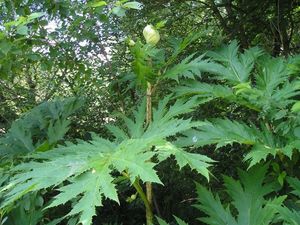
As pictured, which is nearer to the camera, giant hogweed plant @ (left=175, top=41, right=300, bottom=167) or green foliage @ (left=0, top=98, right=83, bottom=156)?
giant hogweed plant @ (left=175, top=41, right=300, bottom=167)

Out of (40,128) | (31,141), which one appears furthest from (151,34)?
(40,128)

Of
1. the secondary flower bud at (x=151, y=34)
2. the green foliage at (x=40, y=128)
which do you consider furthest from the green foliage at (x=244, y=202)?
the green foliage at (x=40, y=128)

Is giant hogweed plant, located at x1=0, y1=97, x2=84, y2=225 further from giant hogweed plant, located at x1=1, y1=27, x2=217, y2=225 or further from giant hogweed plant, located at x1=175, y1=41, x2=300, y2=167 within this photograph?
giant hogweed plant, located at x1=175, y1=41, x2=300, y2=167

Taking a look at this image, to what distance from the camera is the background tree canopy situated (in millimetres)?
1520

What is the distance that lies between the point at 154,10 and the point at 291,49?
4.25 feet

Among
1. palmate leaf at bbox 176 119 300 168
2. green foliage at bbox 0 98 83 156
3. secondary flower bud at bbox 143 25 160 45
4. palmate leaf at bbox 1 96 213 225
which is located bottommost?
palmate leaf at bbox 176 119 300 168

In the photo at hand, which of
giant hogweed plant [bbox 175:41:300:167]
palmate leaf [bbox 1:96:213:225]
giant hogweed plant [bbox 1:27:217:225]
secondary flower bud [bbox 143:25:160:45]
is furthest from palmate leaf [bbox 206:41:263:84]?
palmate leaf [bbox 1:96:213:225]

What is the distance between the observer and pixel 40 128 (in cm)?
262

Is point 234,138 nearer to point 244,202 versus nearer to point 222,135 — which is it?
point 222,135

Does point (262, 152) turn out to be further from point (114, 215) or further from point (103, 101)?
point (103, 101)

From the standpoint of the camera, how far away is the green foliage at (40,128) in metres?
2.33

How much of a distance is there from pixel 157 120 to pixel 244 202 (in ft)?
1.89

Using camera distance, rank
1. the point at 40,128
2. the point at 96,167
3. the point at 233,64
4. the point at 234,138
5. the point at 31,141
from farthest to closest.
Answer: the point at 40,128 → the point at 31,141 → the point at 233,64 → the point at 234,138 → the point at 96,167

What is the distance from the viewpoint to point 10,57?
234 centimetres
